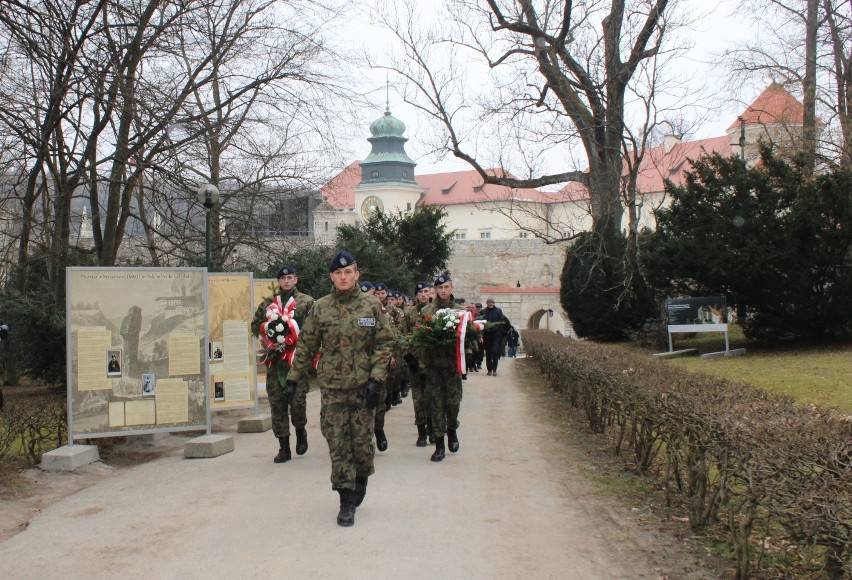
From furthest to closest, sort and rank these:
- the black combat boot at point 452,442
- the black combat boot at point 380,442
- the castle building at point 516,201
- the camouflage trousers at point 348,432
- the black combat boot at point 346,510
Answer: the castle building at point 516,201
the black combat boot at point 380,442
the black combat boot at point 452,442
the camouflage trousers at point 348,432
the black combat boot at point 346,510

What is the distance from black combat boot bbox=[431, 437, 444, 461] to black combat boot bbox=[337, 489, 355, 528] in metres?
2.64

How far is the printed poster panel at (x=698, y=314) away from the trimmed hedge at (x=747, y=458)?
12.0 metres

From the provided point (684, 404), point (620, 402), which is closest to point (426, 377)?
point (620, 402)

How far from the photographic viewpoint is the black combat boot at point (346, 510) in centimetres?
608

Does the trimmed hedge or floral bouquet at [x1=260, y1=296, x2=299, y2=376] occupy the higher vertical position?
floral bouquet at [x1=260, y1=296, x2=299, y2=376]

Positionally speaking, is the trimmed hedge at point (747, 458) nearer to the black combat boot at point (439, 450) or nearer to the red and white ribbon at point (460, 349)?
the red and white ribbon at point (460, 349)

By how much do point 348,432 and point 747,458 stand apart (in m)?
2.87

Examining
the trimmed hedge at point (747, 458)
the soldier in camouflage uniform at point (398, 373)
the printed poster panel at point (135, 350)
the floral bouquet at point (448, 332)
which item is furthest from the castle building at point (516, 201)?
the trimmed hedge at point (747, 458)

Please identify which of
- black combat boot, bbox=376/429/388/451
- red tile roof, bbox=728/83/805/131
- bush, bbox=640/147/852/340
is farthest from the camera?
red tile roof, bbox=728/83/805/131

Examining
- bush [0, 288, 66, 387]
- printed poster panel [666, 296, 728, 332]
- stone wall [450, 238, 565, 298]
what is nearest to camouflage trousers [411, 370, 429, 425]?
bush [0, 288, 66, 387]

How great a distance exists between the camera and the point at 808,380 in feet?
45.3

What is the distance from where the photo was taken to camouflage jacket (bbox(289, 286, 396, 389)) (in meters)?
6.59

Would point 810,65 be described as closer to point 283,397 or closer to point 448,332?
point 448,332

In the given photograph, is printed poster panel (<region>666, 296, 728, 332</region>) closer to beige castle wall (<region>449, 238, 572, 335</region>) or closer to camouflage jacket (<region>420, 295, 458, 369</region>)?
camouflage jacket (<region>420, 295, 458, 369</region>)
